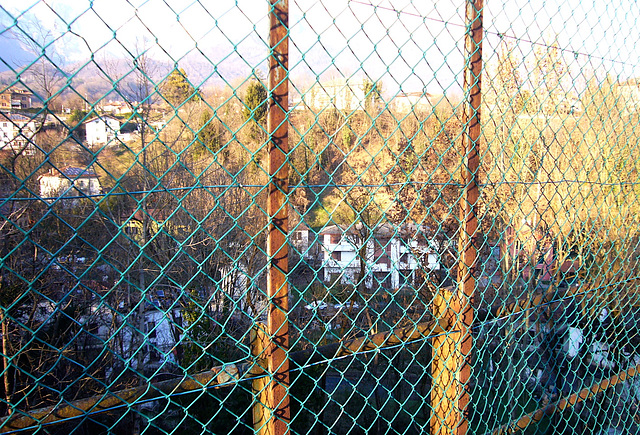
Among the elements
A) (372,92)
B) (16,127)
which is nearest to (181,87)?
(372,92)

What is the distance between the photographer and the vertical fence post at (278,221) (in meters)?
1.32

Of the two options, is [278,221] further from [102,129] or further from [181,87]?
[181,87]

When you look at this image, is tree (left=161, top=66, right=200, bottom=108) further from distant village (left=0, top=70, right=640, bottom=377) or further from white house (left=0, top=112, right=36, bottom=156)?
white house (left=0, top=112, right=36, bottom=156)

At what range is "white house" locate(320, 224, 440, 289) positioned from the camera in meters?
1.63

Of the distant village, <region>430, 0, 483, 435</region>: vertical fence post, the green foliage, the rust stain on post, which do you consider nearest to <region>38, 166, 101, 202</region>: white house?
the distant village

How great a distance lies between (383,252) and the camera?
1564 millimetres

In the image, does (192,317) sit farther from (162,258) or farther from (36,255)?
(36,255)

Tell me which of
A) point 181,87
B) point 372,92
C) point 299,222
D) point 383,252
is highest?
point 372,92

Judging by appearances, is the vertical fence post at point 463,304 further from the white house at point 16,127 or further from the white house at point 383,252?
the white house at point 16,127

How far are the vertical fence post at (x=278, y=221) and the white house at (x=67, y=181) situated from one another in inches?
19.7

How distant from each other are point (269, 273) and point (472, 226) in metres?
0.89

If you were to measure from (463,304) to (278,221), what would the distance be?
893 millimetres

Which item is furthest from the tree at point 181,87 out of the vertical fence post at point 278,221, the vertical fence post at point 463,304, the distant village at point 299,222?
the vertical fence post at point 463,304

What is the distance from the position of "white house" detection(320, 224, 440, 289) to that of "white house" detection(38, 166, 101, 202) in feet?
2.31
